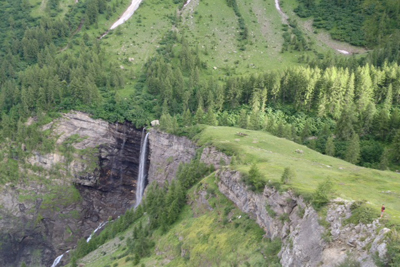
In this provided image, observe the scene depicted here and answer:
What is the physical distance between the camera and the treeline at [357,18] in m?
155

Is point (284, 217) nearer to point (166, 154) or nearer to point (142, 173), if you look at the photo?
point (166, 154)

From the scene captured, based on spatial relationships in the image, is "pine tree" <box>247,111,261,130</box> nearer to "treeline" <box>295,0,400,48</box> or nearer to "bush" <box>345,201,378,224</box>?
"bush" <box>345,201,378,224</box>

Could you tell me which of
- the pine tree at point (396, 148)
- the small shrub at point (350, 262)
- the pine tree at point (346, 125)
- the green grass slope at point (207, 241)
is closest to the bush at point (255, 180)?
the green grass slope at point (207, 241)

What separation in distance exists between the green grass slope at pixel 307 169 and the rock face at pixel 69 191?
1417 inches

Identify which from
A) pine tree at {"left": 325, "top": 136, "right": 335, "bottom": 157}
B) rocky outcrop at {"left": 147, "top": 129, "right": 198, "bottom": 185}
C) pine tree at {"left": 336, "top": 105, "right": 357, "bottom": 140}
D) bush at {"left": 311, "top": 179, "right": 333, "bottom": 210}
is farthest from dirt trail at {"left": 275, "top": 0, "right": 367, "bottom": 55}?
bush at {"left": 311, "top": 179, "right": 333, "bottom": 210}

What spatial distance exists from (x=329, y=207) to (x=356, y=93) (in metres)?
81.4

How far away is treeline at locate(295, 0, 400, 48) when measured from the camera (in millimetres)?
155125

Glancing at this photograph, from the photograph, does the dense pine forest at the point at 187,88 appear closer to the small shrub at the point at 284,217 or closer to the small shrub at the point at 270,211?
the small shrub at the point at 284,217

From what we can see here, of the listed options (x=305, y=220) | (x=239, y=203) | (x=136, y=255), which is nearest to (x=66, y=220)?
(x=136, y=255)

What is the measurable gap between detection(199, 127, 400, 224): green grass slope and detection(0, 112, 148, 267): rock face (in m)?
36.0

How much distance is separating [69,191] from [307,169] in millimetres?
78079

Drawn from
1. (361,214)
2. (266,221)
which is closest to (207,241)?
(266,221)

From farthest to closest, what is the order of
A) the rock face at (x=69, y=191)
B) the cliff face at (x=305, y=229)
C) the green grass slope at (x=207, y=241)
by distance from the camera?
the rock face at (x=69, y=191), the green grass slope at (x=207, y=241), the cliff face at (x=305, y=229)

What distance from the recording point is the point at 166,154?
321ft
